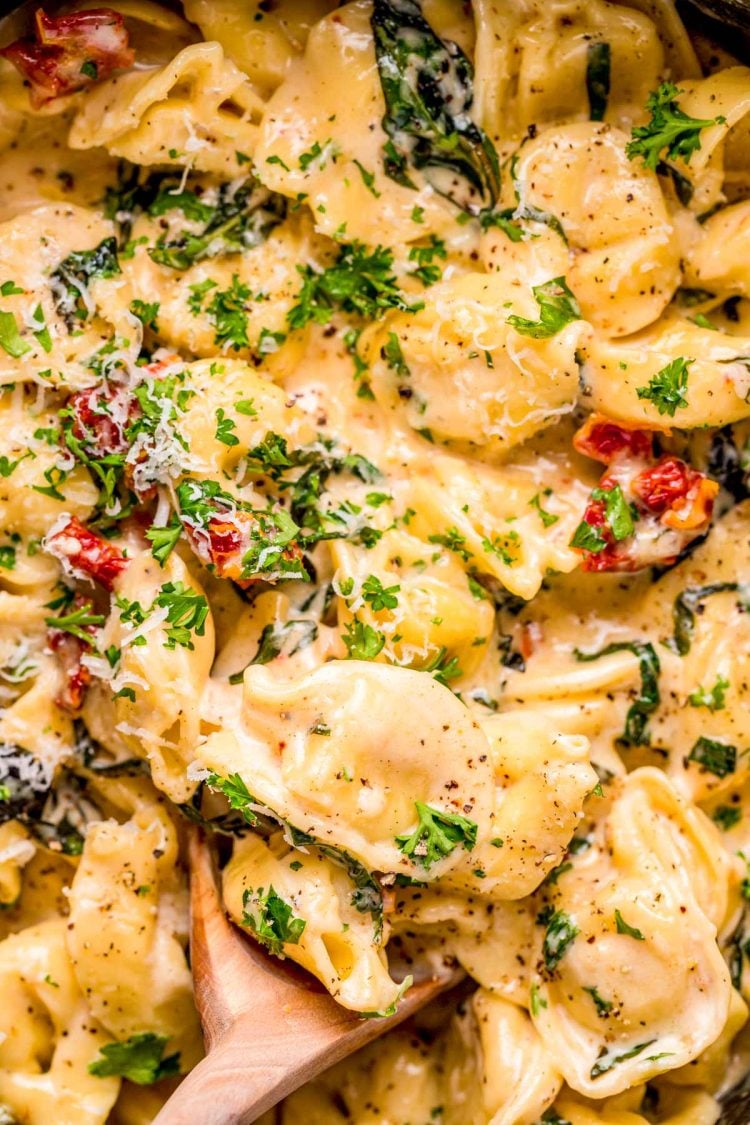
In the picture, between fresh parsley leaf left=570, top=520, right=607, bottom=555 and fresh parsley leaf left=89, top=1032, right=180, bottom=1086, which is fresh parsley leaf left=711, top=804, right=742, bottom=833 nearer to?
fresh parsley leaf left=570, top=520, right=607, bottom=555

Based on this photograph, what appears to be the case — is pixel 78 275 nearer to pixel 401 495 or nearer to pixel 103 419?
pixel 103 419

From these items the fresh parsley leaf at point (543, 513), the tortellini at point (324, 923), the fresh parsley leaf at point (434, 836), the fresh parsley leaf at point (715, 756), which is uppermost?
the fresh parsley leaf at point (543, 513)

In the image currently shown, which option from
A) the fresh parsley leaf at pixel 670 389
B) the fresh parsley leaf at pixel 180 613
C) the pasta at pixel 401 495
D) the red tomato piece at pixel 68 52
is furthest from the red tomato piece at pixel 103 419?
the fresh parsley leaf at pixel 670 389

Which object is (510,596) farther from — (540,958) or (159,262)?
(159,262)

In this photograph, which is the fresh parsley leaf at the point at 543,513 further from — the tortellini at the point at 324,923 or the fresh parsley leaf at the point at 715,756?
the tortellini at the point at 324,923

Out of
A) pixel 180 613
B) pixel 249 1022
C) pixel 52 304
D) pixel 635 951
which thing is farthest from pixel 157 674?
pixel 635 951

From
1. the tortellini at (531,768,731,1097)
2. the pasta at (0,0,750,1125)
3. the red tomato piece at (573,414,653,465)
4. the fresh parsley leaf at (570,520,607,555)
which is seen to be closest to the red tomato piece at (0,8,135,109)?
the pasta at (0,0,750,1125)

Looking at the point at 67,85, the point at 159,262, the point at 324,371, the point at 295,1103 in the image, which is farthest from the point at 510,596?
the point at 67,85
